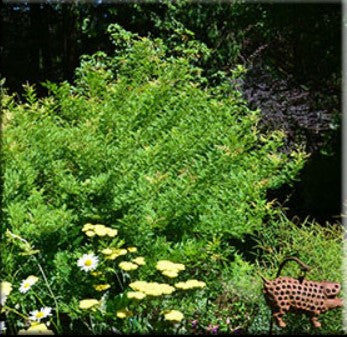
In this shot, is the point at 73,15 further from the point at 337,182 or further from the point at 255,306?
the point at 255,306

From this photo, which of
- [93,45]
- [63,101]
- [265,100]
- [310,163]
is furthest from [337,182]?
[93,45]

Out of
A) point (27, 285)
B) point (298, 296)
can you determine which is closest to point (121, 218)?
point (27, 285)

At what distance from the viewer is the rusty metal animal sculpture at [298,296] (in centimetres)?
259

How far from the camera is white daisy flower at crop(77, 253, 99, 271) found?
2697 mm

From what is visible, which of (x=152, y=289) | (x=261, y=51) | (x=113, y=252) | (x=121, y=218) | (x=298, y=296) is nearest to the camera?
(x=152, y=289)

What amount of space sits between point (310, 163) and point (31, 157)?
349 cm

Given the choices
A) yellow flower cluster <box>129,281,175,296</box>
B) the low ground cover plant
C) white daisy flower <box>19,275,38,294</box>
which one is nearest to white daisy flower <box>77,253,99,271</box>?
the low ground cover plant

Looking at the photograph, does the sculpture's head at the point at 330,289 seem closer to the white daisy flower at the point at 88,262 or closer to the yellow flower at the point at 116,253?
the yellow flower at the point at 116,253

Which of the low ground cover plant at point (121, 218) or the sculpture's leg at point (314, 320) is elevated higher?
the low ground cover plant at point (121, 218)

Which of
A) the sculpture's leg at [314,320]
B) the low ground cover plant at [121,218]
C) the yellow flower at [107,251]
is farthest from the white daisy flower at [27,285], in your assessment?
the sculpture's leg at [314,320]

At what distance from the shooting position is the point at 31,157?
305 centimetres

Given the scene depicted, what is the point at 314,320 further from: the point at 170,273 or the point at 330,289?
the point at 170,273

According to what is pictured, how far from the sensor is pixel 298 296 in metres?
2.61

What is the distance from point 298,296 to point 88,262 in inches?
40.4
